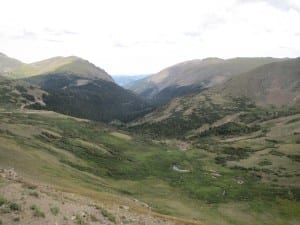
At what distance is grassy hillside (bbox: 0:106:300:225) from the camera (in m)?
84.4

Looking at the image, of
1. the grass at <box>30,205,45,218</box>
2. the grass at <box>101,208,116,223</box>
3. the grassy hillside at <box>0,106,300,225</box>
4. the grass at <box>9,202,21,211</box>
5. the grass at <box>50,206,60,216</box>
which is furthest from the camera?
the grassy hillside at <box>0,106,300,225</box>

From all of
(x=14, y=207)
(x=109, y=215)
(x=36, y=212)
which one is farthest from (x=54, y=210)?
(x=109, y=215)

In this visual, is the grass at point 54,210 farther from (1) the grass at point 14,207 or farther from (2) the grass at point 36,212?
(1) the grass at point 14,207

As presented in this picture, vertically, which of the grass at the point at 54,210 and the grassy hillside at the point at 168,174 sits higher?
the grass at the point at 54,210

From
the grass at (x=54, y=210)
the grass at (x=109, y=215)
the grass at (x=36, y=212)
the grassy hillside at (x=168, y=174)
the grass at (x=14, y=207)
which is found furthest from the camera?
the grassy hillside at (x=168, y=174)

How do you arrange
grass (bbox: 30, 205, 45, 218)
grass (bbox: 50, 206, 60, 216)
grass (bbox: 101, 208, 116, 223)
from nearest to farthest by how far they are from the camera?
grass (bbox: 30, 205, 45, 218)
grass (bbox: 50, 206, 60, 216)
grass (bbox: 101, 208, 116, 223)

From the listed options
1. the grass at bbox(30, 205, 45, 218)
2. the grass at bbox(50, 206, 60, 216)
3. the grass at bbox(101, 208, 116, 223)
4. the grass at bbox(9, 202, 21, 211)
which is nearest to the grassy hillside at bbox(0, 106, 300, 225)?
the grass at bbox(101, 208, 116, 223)

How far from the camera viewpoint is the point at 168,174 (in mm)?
139625

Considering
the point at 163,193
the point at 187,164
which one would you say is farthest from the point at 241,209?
the point at 187,164

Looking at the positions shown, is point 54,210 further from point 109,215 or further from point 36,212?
point 109,215

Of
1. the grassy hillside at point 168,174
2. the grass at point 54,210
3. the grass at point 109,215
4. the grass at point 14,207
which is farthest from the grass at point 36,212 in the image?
the grassy hillside at point 168,174

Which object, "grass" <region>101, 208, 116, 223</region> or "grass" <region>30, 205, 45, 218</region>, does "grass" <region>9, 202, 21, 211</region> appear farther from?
"grass" <region>101, 208, 116, 223</region>

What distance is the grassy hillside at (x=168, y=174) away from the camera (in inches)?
3324

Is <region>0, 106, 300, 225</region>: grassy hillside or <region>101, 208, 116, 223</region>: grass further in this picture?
<region>0, 106, 300, 225</region>: grassy hillside
